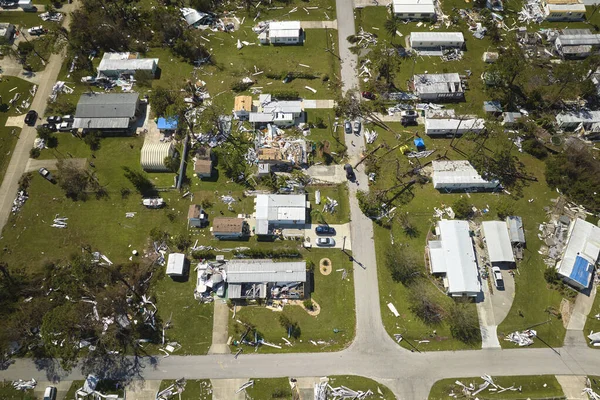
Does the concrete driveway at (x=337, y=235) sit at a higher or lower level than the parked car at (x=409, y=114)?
lower

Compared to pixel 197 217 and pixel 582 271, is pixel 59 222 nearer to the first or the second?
pixel 197 217

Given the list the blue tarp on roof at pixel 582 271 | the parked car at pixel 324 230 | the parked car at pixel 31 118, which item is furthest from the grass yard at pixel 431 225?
the parked car at pixel 31 118

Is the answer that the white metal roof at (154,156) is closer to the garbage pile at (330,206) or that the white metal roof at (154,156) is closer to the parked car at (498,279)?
the garbage pile at (330,206)

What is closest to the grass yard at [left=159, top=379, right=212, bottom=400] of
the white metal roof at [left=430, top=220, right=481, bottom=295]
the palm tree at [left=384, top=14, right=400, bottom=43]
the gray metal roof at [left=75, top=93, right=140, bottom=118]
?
the white metal roof at [left=430, top=220, right=481, bottom=295]

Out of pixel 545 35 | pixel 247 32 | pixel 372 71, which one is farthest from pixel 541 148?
pixel 247 32

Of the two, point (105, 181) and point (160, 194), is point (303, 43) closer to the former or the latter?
point (160, 194)

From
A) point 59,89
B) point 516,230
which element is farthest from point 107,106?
point 516,230
